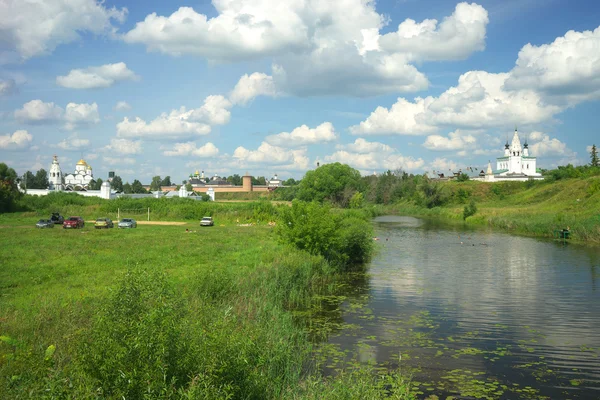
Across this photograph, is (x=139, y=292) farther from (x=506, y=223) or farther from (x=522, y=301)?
(x=506, y=223)

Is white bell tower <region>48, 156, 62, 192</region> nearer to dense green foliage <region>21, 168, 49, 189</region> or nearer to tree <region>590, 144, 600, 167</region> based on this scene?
dense green foliage <region>21, 168, 49, 189</region>

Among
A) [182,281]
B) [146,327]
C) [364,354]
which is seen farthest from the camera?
[182,281]

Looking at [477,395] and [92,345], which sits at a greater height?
[92,345]

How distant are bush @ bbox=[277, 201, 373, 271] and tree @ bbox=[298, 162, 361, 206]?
223 ft

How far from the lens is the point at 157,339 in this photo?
310 inches

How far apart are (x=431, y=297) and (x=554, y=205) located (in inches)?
2178

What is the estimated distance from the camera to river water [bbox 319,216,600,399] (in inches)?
503

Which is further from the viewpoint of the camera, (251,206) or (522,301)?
(251,206)

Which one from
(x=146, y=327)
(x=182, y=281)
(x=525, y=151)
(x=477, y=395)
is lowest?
(x=477, y=395)

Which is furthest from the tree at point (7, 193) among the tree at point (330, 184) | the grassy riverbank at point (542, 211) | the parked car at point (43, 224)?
the grassy riverbank at point (542, 211)

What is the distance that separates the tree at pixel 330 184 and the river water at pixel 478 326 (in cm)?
6966

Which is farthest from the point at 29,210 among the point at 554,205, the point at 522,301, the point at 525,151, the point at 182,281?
the point at 525,151

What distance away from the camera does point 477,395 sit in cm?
1173

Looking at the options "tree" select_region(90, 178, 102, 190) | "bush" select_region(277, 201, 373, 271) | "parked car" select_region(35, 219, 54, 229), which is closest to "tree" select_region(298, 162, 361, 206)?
"parked car" select_region(35, 219, 54, 229)
